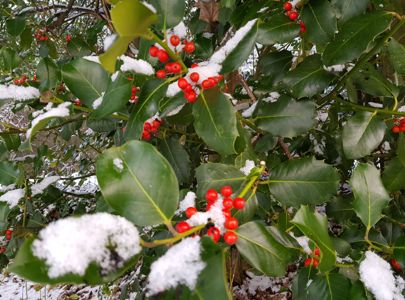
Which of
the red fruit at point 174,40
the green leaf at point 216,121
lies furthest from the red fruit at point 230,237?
the red fruit at point 174,40

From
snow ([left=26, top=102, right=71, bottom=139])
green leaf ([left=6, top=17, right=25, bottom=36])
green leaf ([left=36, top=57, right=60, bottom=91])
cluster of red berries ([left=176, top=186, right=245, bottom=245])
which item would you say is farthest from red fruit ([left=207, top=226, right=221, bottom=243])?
green leaf ([left=6, top=17, right=25, bottom=36])

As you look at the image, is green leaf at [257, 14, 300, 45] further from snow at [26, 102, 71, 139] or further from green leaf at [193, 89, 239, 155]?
snow at [26, 102, 71, 139]

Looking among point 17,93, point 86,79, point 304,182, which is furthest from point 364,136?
point 17,93

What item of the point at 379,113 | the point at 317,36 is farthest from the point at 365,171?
the point at 317,36

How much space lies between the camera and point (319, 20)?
1.08 meters

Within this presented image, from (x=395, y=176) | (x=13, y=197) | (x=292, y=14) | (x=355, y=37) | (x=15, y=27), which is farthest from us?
(x=15, y=27)

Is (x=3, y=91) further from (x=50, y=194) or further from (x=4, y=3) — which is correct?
(x=4, y=3)

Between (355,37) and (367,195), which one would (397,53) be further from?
(367,195)

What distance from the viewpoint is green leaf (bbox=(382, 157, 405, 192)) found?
1.23 metres

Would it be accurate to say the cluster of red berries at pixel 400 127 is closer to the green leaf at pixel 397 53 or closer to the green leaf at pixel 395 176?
the green leaf at pixel 395 176

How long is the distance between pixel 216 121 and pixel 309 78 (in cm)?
46

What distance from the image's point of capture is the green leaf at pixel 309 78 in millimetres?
1174

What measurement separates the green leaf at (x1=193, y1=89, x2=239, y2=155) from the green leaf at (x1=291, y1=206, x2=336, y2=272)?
24cm

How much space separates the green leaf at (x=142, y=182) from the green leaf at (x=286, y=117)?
0.52 meters
